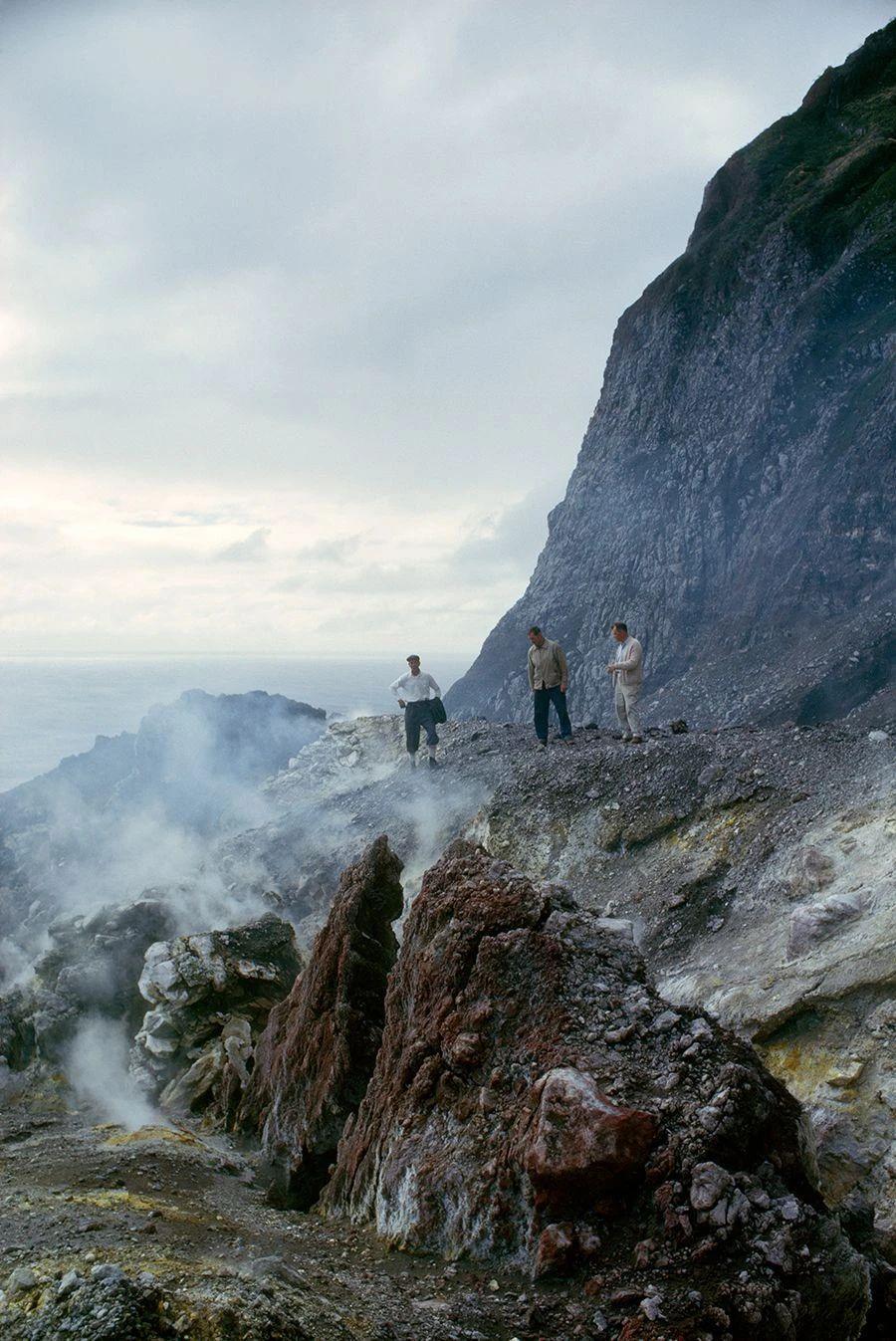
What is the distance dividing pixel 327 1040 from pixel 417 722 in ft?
40.9

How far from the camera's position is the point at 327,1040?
9.73 m

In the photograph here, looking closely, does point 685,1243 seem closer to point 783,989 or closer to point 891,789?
point 783,989

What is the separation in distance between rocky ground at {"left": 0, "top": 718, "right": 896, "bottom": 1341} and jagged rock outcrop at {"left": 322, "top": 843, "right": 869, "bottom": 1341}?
0.24 ft

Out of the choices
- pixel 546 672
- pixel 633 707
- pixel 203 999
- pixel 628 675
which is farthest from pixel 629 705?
pixel 203 999

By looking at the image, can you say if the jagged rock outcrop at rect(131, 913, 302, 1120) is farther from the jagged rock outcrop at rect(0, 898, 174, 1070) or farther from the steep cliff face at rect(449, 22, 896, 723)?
the steep cliff face at rect(449, 22, 896, 723)

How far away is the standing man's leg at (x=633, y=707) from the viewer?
58.7 ft

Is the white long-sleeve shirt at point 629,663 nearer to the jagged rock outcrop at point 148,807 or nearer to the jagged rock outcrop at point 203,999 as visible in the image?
the jagged rock outcrop at point 203,999

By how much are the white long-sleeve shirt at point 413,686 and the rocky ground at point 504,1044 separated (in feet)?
7.77

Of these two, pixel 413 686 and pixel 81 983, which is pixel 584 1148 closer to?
pixel 413 686

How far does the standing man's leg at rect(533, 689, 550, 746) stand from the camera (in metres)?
19.2

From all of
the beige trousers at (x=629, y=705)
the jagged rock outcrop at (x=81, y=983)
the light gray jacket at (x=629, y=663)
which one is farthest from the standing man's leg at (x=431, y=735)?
the jagged rock outcrop at (x=81, y=983)

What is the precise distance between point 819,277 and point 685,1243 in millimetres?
45320

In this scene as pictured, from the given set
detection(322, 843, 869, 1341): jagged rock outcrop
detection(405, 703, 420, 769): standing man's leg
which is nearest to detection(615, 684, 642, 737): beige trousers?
detection(405, 703, 420, 769): standing man's leg

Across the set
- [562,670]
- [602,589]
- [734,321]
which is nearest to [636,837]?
[562,670]
